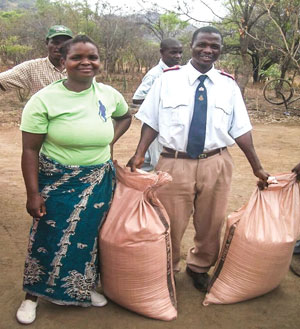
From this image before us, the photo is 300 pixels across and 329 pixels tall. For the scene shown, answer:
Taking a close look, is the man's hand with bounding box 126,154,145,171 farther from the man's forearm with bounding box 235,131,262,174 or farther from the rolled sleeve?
the man's forearm with bounding box 235,131,262,174

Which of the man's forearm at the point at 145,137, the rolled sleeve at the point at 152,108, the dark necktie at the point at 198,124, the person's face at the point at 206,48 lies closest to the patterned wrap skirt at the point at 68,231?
the man's forearm at the point at 145,137

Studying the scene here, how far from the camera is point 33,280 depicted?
2.05 meters

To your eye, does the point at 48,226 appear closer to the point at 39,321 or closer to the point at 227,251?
the point at 39,321

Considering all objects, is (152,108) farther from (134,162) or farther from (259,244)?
(259,244)

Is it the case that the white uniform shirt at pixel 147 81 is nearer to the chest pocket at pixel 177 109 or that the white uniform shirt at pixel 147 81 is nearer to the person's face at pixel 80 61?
the chest pocket at pixel 177 109

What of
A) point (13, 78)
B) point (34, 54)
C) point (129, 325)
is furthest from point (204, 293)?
point (34, 54)

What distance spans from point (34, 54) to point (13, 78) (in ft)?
40.2

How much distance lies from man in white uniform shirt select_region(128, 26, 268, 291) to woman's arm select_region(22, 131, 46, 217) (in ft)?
1.78

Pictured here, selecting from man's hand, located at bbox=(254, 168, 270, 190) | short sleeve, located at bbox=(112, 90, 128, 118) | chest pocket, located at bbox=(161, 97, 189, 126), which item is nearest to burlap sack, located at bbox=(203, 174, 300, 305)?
man's hand, located at bbox=(254, 168, 270, 190)

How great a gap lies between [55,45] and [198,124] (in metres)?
1.07

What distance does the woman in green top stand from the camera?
1.81 meters

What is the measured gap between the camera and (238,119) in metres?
2.20

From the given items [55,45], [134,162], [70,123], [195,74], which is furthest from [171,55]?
[70,123]

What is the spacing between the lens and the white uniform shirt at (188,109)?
83.2 inches
